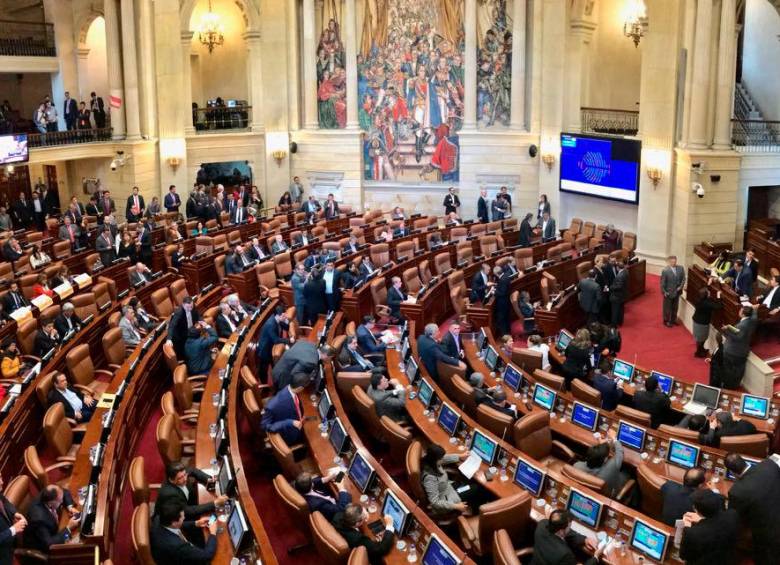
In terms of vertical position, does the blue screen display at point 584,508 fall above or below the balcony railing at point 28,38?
below

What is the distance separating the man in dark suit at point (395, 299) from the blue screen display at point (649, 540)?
8001mm

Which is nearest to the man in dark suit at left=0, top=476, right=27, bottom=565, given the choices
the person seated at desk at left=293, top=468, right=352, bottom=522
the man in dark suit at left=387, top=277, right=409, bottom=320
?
the person seated at desk at left=293, top=468, right=352, bottom=522

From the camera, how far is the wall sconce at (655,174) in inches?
766

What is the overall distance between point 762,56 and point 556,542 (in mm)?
18648

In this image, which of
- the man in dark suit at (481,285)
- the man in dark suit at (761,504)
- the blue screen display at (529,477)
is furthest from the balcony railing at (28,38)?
the man in dark suit at (761,504)

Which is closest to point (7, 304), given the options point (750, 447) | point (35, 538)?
point (35, 538)

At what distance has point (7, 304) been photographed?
509 inches

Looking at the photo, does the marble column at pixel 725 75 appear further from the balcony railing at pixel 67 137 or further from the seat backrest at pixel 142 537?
the seat backrest at pixel 142 537

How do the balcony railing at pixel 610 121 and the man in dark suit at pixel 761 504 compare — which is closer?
the man in dark suit at pixel 761 504

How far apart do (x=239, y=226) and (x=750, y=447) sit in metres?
14.4

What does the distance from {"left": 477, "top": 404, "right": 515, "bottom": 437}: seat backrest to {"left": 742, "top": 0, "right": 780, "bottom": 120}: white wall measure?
48.4 ft

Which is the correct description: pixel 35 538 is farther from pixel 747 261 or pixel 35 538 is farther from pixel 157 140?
pixel 157 140

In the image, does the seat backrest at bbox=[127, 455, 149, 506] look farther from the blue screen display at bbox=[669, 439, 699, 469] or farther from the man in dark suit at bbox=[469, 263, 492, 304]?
the man in dark suit at bbox=[469, 263, 492, 304]

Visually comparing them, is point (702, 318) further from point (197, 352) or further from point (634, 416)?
point (197, 352)
